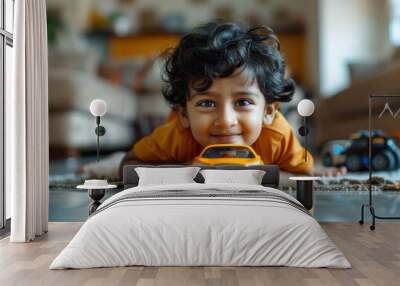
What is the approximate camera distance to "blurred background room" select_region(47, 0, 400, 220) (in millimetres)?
6883

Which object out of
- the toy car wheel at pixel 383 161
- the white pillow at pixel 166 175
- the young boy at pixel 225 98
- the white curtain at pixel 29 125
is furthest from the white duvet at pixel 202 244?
the toy car wheel at pixel 383 161

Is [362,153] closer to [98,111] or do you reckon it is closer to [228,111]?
[228,111]

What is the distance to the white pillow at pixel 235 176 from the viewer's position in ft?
20.2

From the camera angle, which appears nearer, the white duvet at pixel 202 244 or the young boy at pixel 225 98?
the white duvet at pixel 202 244

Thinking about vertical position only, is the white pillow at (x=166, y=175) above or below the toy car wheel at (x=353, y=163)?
below

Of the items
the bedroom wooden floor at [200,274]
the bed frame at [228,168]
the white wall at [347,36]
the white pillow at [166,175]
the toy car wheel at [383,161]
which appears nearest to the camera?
the bedroom wooden floor at [200,274]

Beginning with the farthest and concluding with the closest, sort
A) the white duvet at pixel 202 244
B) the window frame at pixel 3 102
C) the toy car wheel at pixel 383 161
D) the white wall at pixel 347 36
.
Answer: the white wall at pixel 347 36 → the toy car wheel at pixel 383 161 → the window frame at pixel 3 102 → the white duvet at pixel 202 244

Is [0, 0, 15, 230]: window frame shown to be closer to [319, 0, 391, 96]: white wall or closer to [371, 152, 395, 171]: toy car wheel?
[319, 0, 391, 96]: white wall

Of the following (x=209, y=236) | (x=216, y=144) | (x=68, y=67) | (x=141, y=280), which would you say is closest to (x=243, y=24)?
(x=216, y=144)

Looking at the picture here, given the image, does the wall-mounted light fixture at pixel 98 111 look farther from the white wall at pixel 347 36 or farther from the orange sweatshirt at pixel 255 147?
the white wall at pixel 347 36

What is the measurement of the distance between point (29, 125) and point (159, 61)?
1928 millimetres

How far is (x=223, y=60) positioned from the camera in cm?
671

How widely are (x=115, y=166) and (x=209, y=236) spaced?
2906mm

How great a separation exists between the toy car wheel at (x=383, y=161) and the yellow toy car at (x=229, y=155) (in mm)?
1368
